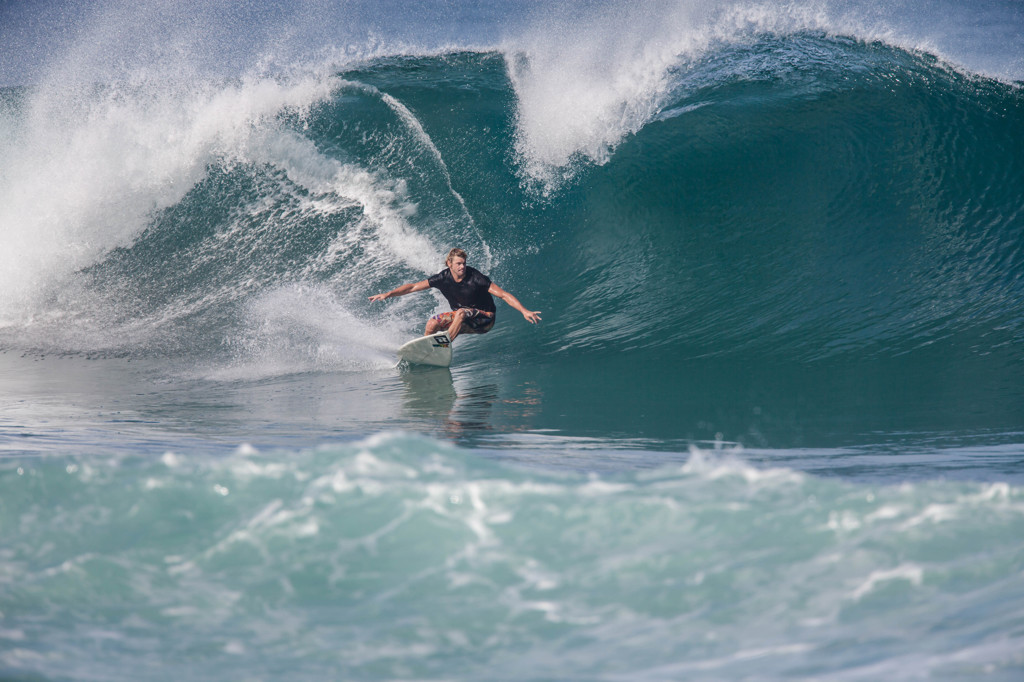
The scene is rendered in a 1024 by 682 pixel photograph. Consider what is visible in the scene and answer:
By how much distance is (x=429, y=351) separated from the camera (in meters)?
7.57

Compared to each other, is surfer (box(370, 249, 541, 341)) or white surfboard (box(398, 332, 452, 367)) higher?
surfer (box(370, 249, 541, 341))

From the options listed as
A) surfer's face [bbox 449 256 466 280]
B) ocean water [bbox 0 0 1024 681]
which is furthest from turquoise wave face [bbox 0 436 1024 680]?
surfer's face [bbox 449 256 466 280]

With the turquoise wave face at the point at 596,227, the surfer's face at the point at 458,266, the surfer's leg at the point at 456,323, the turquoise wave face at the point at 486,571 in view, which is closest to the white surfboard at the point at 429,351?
the surfer's leg at the point at 456,323

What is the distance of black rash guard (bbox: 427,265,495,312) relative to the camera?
770 centimetres

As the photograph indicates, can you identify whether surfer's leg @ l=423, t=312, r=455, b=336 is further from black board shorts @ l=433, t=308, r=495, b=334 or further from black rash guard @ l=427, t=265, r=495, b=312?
black rash guard @ l=427, t=265, r=495, b=312

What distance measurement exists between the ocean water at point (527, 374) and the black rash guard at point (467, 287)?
0.65 m

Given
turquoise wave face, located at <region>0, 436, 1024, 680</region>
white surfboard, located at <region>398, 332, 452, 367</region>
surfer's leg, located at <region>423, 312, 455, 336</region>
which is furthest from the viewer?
surfer's leg, located at <region>423, 312, 455, 336</region>

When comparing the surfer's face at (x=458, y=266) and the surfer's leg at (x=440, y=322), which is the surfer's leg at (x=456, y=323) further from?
the surfer's face at (x=458, y=266)

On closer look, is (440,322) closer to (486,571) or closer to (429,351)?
(429,351)

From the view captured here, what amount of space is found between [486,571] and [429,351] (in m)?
4.66

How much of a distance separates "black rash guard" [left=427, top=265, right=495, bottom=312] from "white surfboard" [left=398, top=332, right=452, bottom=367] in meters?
0.41

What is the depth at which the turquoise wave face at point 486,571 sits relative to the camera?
8.39 ft

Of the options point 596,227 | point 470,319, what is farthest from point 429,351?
point 596,227

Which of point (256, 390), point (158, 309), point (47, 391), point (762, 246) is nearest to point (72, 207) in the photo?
point (158, 309)
